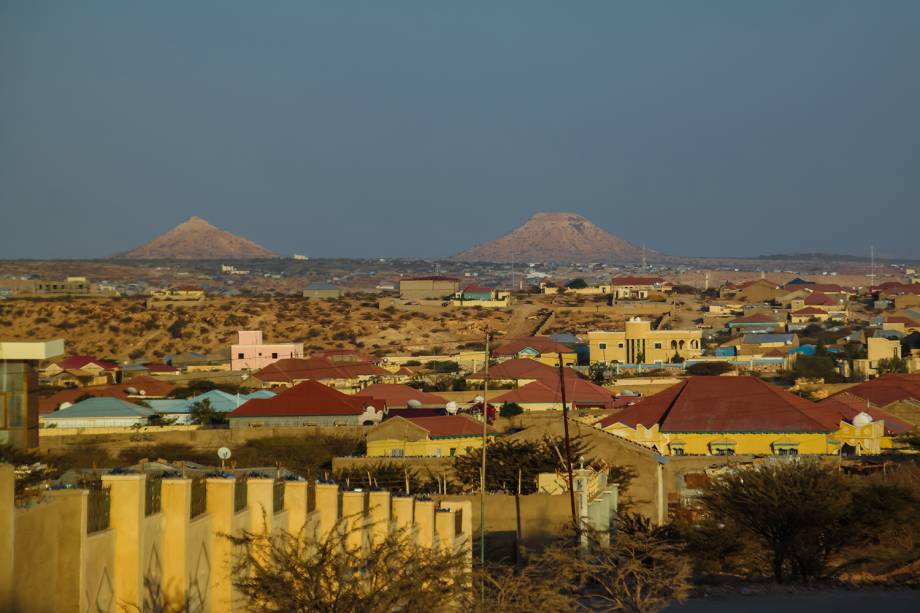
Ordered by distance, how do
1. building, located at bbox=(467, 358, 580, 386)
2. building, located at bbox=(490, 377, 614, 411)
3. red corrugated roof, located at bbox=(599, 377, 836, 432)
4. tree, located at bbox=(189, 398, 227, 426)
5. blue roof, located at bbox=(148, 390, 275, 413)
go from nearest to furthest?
red corrugated roof, located at bbox=(599, 377, 836, 432) < tree, located at bbox=(189, 398, 227, 426) < building, located at bbox=(490, 377, 614, 411) < blue roof, located at bbox=(148, 390, 275, 413) < building, located at bbox=(467, 358, 580, 386)

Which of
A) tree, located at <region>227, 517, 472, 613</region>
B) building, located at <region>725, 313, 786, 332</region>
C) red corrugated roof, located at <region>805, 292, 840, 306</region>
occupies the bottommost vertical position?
building, located at <region>725, 313, 786, 332</region>

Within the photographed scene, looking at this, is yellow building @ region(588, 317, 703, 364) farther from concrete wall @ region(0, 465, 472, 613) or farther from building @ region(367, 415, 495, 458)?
concrete wall @ region(0, 465, 472, 613)

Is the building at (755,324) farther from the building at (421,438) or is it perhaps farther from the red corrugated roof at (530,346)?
the building at (421,438)

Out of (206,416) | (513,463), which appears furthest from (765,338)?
(513,463)

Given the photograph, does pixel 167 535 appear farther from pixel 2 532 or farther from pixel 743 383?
pixel 743 383

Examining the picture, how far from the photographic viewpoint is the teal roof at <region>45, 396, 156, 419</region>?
149 ft

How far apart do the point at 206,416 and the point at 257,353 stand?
86.5ft

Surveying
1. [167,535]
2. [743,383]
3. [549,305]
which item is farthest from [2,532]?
[549,305]

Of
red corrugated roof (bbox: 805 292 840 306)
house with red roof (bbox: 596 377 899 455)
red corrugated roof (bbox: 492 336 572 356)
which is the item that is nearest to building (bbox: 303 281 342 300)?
red corrugated roof (bbox: 805 292 840 306)

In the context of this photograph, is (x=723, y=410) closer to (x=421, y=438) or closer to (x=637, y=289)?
(x=421, y=438)

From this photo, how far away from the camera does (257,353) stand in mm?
73188

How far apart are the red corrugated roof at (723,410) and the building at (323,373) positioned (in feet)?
59.3

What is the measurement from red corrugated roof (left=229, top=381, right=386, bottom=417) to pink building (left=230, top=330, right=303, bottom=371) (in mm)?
25165

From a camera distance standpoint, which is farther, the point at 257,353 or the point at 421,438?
the point at 257,353
